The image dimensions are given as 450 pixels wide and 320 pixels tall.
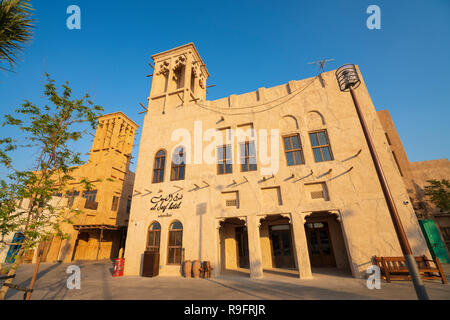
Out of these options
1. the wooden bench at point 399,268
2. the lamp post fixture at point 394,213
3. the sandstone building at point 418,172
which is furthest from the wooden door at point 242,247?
the sandstone building at point 418,172

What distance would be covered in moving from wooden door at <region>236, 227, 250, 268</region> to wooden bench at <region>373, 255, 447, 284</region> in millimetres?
8363

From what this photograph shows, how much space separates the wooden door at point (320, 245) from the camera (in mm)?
12469

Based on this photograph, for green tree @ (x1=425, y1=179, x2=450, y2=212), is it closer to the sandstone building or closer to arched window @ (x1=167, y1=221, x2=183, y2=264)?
the sandstone building

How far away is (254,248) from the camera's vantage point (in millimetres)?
10852

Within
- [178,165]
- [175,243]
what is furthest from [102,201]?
[175,243]

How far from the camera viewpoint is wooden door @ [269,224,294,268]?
43.6 feet

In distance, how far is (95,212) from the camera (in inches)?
887

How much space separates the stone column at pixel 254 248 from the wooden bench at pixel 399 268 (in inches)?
216

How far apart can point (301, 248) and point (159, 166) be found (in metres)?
11.2

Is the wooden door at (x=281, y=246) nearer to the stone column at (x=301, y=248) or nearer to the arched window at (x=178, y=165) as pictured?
the stone column at (x=301, y=248)

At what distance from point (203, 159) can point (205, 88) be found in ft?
36.2

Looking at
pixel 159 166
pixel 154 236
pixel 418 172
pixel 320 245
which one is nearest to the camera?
pixel 320 245

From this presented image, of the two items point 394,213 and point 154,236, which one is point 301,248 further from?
point 154,236

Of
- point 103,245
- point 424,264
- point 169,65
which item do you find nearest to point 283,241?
point 424,264
